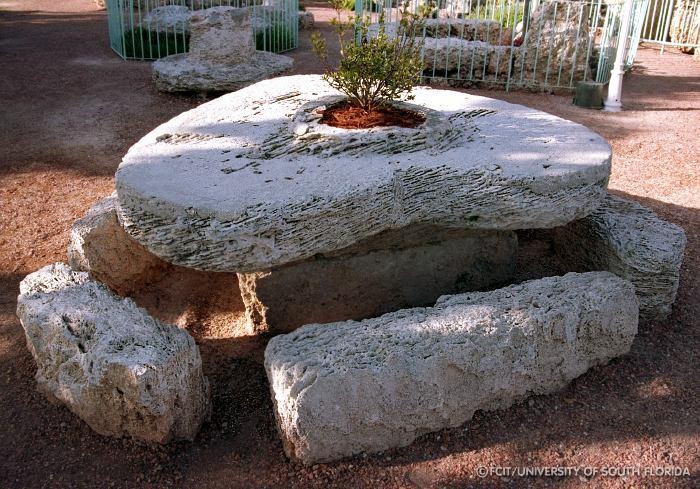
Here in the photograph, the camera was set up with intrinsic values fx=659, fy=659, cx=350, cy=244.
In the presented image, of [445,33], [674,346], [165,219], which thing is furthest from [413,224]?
[445,33]

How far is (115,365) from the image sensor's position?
2.25m

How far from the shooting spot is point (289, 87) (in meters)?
3.98

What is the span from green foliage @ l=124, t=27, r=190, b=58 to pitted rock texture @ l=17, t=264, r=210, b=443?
656cm

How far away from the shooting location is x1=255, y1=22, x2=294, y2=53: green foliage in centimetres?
925

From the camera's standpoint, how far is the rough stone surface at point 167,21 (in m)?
8.81

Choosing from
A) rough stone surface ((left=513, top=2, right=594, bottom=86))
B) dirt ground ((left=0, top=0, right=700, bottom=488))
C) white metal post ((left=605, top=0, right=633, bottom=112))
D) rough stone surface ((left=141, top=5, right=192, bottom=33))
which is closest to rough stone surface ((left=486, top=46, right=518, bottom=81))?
rough stone surface ((left=513, top=2, right=594, bottom=86))

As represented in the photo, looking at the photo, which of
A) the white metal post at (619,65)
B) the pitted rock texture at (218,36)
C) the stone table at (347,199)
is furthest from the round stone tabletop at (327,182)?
the pitted rock texture at (218,36)

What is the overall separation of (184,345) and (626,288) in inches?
70.3

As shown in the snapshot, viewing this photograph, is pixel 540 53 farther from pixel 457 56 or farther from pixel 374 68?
pixel 374 68

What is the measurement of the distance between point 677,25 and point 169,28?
8.09 metres

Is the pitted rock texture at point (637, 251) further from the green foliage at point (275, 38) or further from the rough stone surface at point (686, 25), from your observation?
the rough stone surface at point (686, 25)

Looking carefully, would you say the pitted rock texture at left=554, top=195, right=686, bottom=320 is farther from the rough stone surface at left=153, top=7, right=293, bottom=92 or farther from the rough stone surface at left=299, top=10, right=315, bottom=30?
the rough stone surface at left=299, top=10, right=315, bottom=30

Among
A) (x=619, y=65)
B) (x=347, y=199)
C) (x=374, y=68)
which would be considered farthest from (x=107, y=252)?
(x=619, y=65)

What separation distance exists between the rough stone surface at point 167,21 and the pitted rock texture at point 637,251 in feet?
22.8
